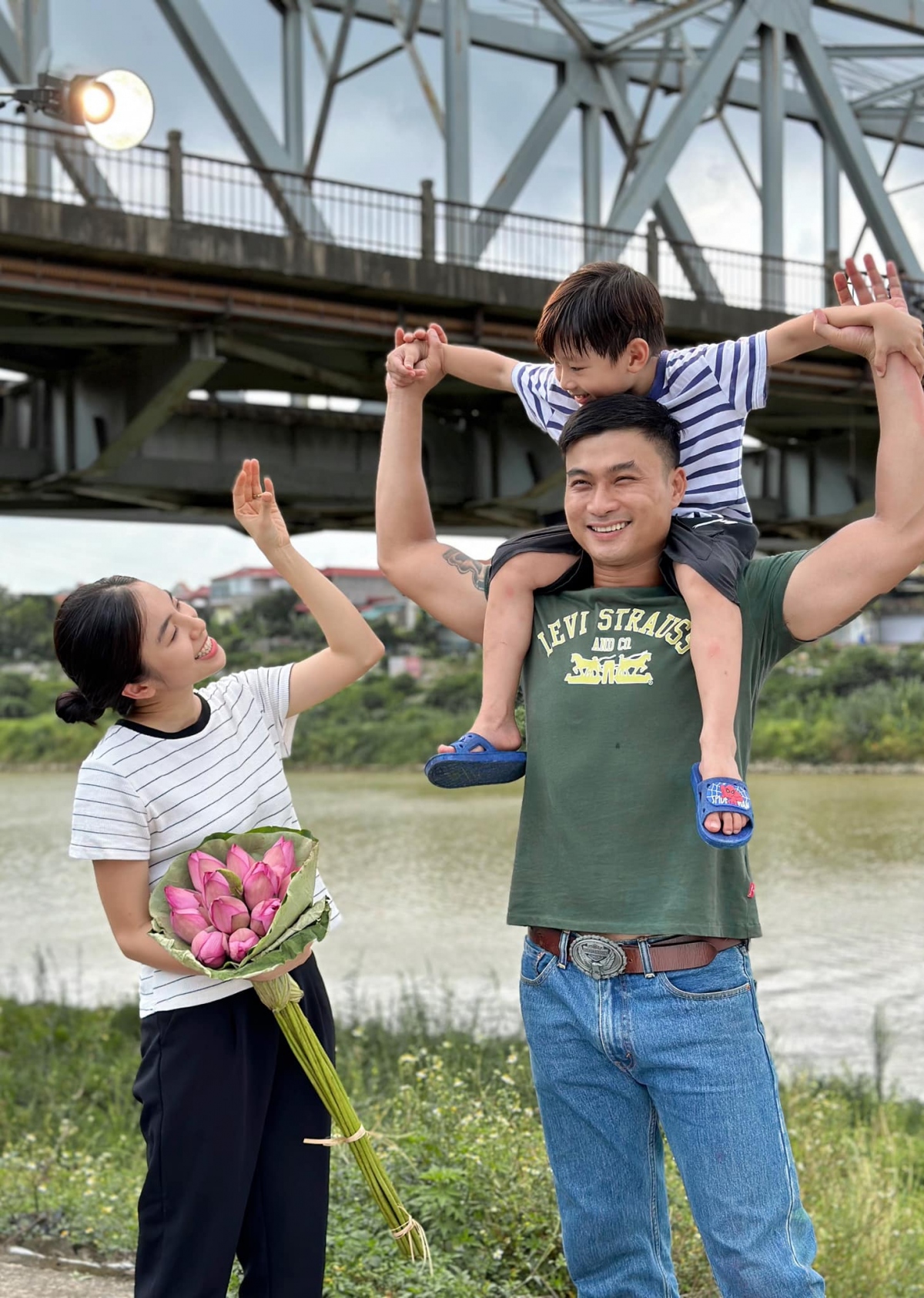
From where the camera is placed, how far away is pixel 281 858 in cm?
296

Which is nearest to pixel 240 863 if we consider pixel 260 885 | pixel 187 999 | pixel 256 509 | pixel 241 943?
pixel 260 885

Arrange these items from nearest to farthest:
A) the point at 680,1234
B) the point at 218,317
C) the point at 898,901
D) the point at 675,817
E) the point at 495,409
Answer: the point at 675,817 < the point at 680,1234 < the point at 218,317 < the point at 495,409 < the point at 898,901

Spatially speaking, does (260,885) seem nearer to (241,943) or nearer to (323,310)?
(241,943)

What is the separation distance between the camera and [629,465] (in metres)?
2.73

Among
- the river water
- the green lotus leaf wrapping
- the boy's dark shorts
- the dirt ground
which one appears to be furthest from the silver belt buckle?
the river water

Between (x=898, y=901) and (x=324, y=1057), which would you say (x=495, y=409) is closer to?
(x=324, y=1057)

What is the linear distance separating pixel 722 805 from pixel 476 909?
1887cm

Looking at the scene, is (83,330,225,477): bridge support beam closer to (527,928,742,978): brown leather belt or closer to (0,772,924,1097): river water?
(0,772,924,1097): river water

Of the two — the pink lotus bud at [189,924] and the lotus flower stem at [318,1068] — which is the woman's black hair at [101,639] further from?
the lotus flower stem at [318,1068]

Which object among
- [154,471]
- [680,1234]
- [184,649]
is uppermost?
[154,471]

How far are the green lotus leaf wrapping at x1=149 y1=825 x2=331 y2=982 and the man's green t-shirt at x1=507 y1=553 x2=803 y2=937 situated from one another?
42 centimetres

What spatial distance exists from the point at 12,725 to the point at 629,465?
31.8 metres

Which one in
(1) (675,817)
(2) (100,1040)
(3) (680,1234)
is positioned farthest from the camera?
(2) (100,1040)

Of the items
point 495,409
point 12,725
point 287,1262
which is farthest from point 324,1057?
point 12,725
